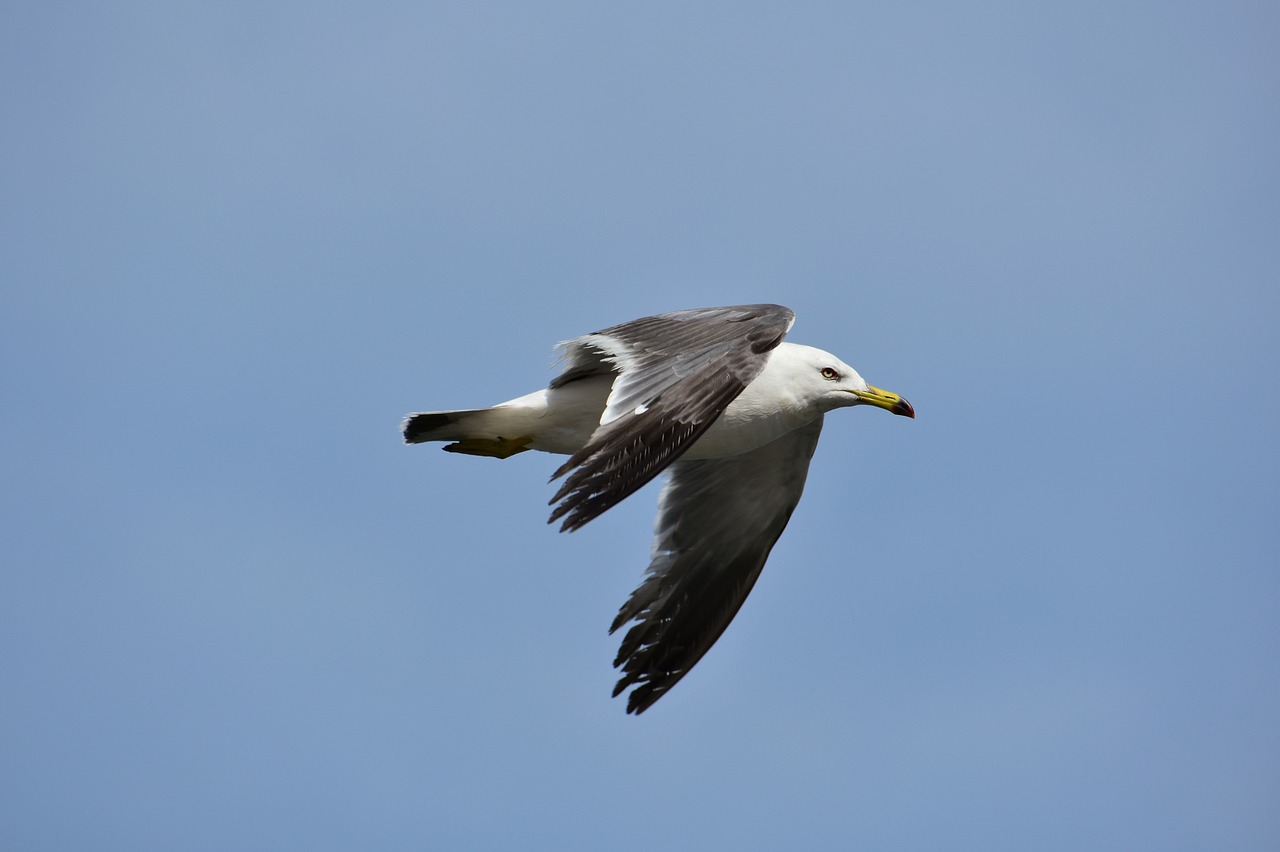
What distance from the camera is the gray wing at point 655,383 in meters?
6.63

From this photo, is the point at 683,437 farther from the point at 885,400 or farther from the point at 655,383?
the point at 885,400

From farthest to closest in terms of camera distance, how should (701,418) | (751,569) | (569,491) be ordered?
(751,569) → (701,418) → (569,491)

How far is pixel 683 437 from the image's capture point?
6906mm

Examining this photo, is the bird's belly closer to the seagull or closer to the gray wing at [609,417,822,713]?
the seagull

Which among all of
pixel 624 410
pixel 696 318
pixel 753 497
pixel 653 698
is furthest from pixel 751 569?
pixel 624 410

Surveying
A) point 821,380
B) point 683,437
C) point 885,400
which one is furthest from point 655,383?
point 885,400

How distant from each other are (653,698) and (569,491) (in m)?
3.03

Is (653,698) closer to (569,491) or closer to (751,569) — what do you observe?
(751,569)

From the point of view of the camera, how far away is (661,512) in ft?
32.8

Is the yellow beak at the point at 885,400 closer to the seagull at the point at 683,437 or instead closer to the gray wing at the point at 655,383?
the seagull at the point at 683,437

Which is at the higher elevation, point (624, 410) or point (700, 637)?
point (624, 410)

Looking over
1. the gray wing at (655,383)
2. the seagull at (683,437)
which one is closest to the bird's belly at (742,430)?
the seagull at (683,437)

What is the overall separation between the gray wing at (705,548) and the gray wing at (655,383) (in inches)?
57.4

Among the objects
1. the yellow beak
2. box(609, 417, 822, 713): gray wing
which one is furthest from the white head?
box(609, 417, 822, 713): gray wing
